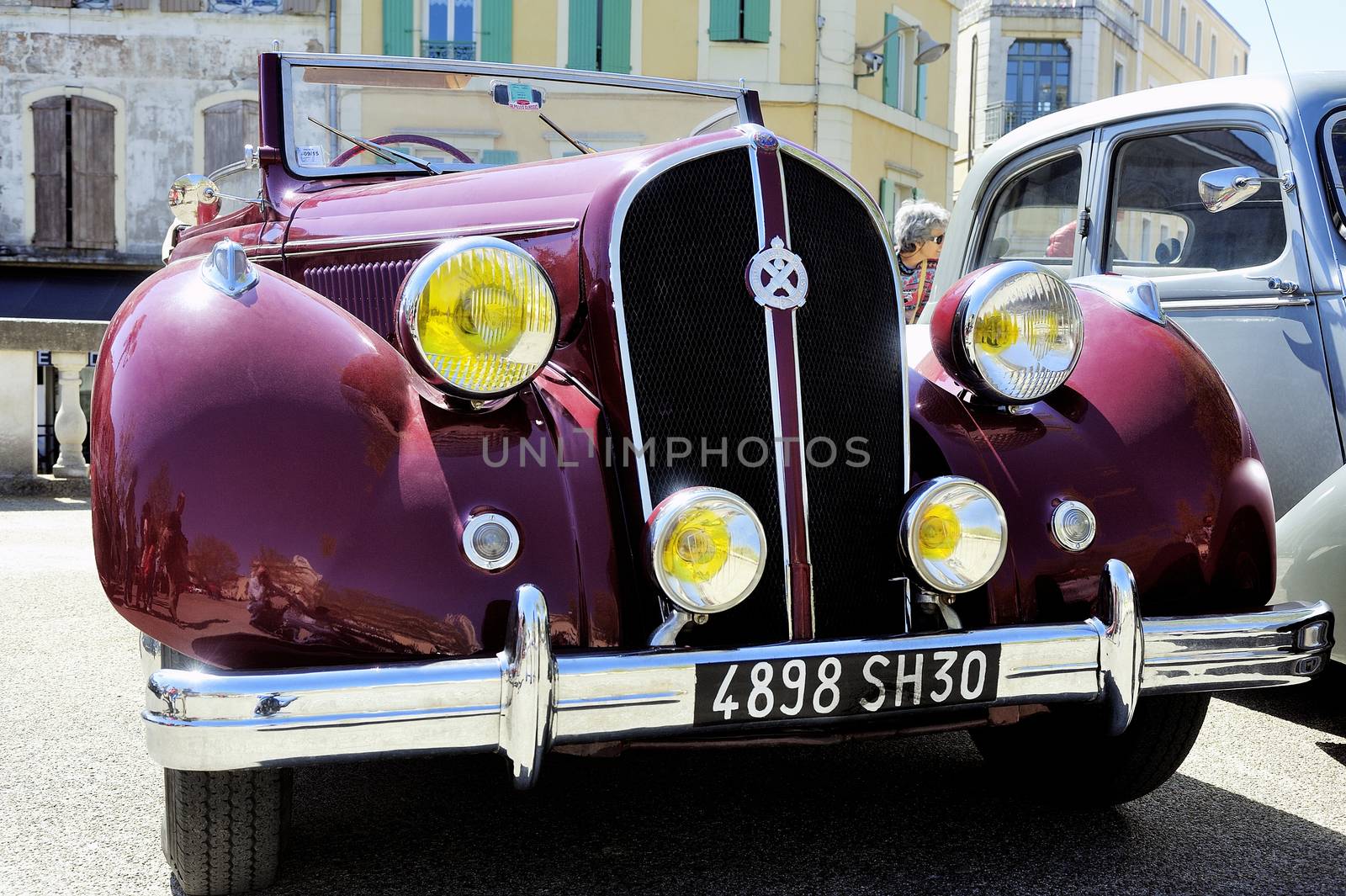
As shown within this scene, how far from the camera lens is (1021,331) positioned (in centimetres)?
232

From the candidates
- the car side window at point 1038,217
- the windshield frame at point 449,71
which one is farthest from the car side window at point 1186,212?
the windshield frame at point 449,71

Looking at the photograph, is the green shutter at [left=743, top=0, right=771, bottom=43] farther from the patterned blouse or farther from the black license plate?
the black license plate

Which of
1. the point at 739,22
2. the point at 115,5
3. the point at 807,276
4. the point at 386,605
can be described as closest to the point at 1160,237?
the point at 807,276

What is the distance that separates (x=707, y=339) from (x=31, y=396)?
6657 millimetres

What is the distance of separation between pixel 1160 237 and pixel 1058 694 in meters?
2.32

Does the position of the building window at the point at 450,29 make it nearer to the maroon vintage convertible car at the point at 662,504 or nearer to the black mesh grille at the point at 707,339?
the maroon vintage convertible car at the point at 662,504

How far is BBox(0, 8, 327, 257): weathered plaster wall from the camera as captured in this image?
1561 centimetres

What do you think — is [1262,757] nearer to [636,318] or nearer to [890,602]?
[890,602]

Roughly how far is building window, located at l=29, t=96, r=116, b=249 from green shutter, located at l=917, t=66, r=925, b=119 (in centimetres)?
1102

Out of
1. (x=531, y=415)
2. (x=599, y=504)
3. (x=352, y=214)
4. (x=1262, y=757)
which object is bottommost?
(x=1262, y=757)

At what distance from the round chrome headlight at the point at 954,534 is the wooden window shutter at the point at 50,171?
16018 mm

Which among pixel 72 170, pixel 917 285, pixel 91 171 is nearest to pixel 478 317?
pixel 917 285

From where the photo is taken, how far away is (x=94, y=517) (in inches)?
75.9

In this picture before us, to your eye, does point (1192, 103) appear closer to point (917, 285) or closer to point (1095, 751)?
point (917, 285)
